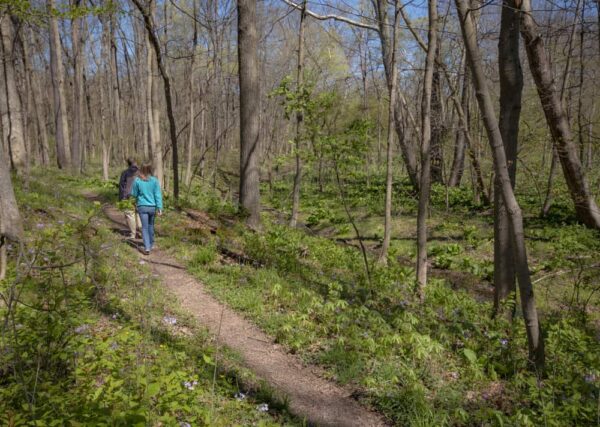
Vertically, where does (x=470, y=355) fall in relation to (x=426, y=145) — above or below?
below

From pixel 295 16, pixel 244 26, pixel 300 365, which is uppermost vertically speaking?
pixel 295 16

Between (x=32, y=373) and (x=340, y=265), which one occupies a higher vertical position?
(x=32, y=373)

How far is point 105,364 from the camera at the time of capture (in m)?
2.87

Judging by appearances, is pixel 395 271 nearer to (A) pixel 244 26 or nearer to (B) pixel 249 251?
(B) pixel 249 251

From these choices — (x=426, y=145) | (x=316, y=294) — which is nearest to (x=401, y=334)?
(x=316, y=294)

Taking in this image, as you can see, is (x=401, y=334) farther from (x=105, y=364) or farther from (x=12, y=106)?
(x=12, y=106)

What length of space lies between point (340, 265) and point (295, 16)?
1420cm

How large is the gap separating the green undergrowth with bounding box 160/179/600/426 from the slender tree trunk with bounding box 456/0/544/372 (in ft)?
1.42

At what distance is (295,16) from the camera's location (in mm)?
18281

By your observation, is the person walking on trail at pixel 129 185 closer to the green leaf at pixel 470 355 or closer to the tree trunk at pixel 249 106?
the tree trunk at pixel 249 106

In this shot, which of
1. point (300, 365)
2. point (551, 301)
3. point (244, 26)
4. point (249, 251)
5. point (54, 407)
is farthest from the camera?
point (244, 26)

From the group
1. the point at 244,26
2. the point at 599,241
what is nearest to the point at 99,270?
the point at 244,26

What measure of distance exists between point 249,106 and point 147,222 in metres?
3.61

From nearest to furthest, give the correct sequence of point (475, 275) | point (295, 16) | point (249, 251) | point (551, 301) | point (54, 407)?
1. point (54, 407)
2. point (249, 251)
3. point (551, 301)
4. point (475, 275)
5. point (295, 16)
